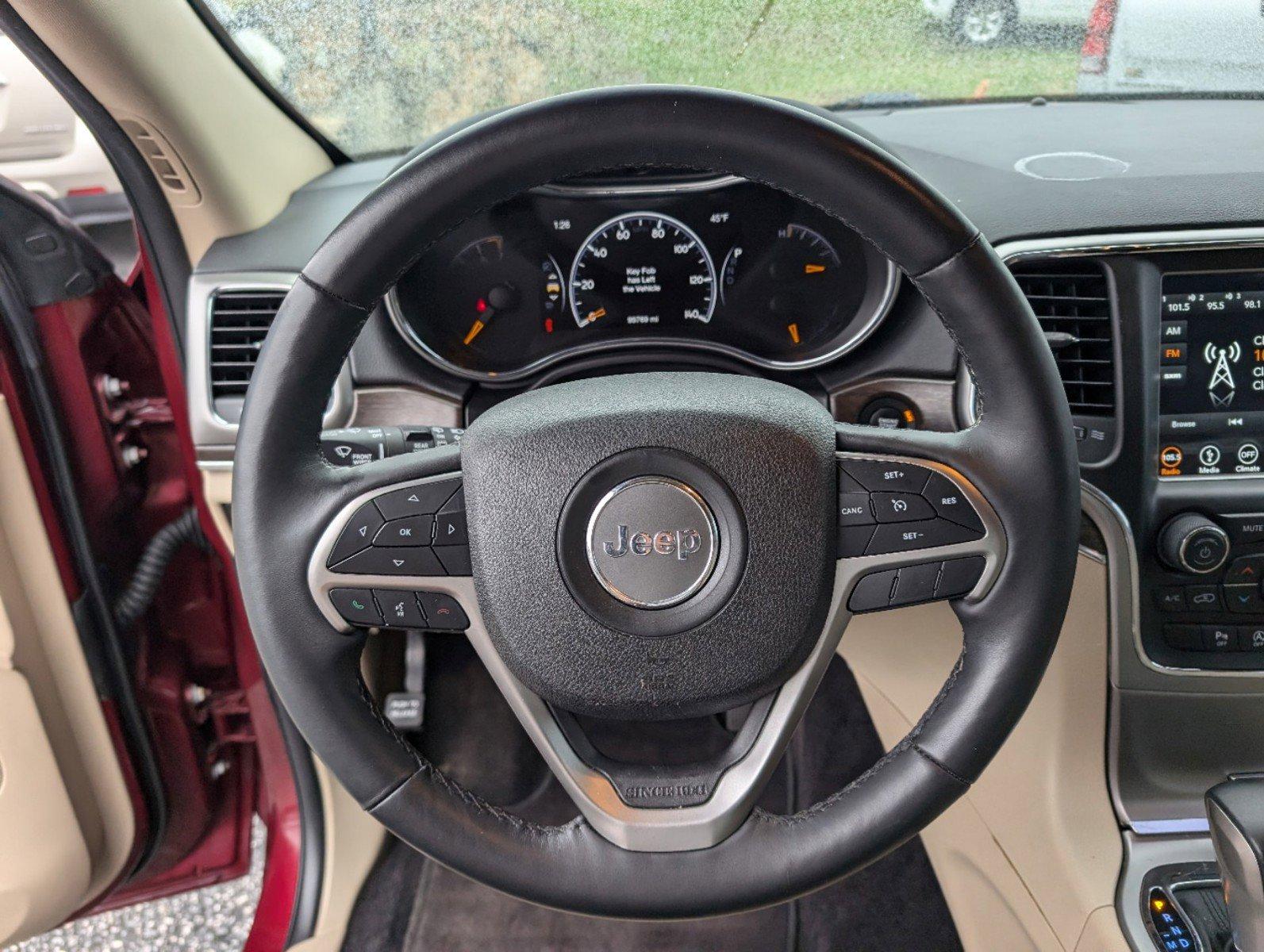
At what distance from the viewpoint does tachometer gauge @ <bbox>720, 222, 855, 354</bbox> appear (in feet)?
3.91

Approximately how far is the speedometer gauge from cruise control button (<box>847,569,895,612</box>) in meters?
0.48

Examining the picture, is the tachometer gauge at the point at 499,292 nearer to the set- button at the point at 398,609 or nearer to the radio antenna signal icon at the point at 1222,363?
the set- button at the point at 398,609

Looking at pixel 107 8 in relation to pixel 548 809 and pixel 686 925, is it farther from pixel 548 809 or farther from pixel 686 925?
pixel 686 925

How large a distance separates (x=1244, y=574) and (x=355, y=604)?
3.20 ft

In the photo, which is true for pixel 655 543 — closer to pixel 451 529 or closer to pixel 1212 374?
pixel 451 529

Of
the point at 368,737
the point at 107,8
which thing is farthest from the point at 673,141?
the point at 107,8

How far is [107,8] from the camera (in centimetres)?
105

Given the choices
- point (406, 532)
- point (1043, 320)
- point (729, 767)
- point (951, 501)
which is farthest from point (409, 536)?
point (1043, 320)

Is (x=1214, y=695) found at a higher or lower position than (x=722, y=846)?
lower

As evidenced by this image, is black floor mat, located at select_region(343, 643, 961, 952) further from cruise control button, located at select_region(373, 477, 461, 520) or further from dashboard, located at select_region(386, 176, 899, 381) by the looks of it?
cruise control button, located at select_region(373, 477, 461, 520)

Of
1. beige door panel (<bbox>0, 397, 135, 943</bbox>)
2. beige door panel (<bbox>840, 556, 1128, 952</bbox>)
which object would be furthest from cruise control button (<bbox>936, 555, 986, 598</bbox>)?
beige door panel (<bbox>0, 397, 135, 943</bbox>)

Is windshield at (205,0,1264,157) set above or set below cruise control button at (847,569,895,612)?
above

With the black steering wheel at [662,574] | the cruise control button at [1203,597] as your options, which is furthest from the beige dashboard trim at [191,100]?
the cruise control button at [1203,597]

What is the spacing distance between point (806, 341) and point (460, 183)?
59 centimetres
